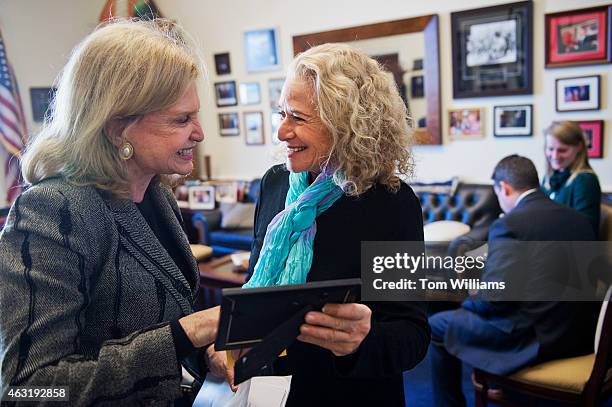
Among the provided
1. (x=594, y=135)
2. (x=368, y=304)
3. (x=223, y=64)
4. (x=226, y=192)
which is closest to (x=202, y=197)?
(x=226, y=192)

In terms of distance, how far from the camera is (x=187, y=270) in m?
1.32

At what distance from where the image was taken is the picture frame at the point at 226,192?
5699 millimetres

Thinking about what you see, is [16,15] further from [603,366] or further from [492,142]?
[603,366]

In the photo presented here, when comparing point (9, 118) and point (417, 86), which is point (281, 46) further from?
point (9, 118)

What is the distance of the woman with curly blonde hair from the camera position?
4.16 feet

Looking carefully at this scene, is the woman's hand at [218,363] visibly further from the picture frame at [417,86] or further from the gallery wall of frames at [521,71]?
the picture frame at [417,86]

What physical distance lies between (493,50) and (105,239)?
4038 millimetres

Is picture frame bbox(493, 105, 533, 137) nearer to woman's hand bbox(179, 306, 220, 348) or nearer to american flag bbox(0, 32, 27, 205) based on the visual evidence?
woman's hand bbox(179, 306, 220, 348)

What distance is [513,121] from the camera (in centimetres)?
432

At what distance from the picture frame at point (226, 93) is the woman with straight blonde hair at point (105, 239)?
4821 millimetres

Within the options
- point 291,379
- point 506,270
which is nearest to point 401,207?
point 291,379

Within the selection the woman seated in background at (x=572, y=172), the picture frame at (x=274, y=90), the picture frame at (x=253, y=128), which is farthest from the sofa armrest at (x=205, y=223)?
the woman seated in background at (x=572, y=172)

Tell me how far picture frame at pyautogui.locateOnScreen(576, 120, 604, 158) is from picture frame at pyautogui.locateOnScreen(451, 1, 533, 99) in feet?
1.73

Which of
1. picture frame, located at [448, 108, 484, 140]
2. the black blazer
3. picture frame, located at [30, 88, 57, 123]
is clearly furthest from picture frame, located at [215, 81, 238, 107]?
the black blazer
